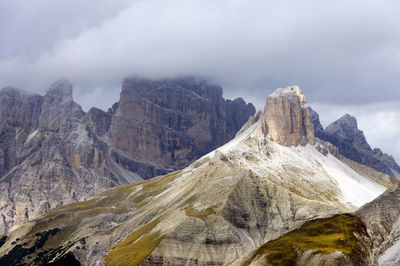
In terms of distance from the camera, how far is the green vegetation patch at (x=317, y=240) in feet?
387

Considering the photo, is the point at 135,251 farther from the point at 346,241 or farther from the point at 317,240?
the point at 346,241

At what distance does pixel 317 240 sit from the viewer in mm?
127062

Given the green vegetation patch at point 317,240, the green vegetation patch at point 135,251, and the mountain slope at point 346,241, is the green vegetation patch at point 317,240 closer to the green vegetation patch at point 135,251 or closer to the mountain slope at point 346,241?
the mountain slope at point 346,241

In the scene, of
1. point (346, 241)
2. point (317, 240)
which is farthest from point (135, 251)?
point (346, 241)

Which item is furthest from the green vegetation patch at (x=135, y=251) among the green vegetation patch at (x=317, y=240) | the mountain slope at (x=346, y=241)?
the green vegetation patch at (x=317, y=240)

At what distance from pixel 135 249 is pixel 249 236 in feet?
155

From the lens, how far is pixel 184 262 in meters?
175

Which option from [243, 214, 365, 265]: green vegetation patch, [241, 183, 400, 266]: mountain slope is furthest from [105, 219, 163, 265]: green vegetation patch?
[243, 214, 365, 265]: green vegetation patch

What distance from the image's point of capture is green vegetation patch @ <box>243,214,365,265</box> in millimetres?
118000

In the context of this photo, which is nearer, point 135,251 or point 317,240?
point 317,240

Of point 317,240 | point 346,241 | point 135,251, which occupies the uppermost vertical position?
point 346,241

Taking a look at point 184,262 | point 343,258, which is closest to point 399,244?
point 343,258

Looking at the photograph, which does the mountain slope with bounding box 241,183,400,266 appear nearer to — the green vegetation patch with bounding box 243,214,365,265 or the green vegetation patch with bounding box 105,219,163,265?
the green vegetation patch with bounding box 243,214,365,265

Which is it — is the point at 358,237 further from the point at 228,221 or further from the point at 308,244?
the point at 228,221
